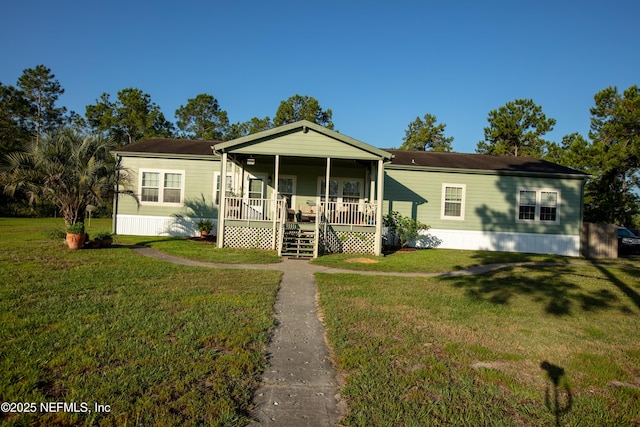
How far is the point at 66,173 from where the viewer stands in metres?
11.5

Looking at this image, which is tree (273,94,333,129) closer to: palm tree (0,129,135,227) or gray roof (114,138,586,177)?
gray roof (114,138,586,177)

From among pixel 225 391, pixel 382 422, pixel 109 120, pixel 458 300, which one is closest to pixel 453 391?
pixel 382 422

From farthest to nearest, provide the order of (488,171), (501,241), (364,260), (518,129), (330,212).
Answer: (518,129) < (501,241) < (488,171) < (330,212) < (364,260)

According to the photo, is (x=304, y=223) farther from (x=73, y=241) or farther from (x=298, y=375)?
(x=298, y=375)

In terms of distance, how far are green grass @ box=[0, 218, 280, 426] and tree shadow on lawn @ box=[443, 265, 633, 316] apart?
4.48 meters

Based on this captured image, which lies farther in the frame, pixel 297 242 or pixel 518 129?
pixel 518 129

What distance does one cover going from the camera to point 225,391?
3.15 metres

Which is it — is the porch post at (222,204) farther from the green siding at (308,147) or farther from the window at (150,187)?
the window at (150,187)

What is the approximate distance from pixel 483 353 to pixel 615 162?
27.4m

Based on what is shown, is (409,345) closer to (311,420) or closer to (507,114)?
(311,420)

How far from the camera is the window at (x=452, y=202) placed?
16984 millimetres

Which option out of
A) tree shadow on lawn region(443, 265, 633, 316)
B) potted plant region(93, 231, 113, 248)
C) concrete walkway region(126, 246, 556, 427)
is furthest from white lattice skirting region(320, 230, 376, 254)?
potted plant region(93, 231, 113, 248)

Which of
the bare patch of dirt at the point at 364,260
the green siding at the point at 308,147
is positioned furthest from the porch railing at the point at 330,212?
the bare patch of dirt at the point at 364,260

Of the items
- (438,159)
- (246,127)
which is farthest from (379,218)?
(246,127)
